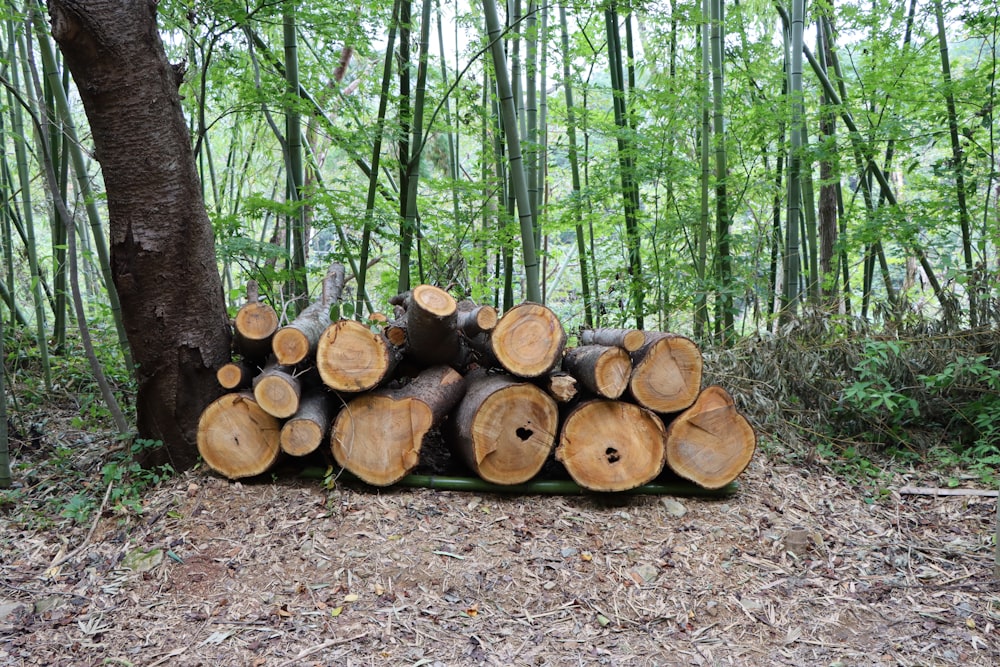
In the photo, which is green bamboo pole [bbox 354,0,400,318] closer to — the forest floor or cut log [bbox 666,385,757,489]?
the forest floor

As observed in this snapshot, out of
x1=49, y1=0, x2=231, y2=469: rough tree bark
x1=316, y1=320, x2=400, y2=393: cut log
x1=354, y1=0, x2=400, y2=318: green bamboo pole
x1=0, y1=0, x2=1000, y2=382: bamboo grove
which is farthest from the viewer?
x1=354, y1=0, x2=400, y2=318: green bamboo pole

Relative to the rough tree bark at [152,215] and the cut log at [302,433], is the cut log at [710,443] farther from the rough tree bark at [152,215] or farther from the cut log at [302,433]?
the rough tree bark at [152,215]

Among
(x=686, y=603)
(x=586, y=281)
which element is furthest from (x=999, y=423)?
(x=586, y=281)

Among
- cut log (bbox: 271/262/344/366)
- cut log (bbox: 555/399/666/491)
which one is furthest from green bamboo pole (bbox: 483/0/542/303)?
cut log (bbox: 271/262/344/366)

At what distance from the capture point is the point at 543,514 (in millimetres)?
2482

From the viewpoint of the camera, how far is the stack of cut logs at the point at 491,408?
8.26 feet

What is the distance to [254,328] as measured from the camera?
262cm

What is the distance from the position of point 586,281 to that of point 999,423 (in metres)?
2.75

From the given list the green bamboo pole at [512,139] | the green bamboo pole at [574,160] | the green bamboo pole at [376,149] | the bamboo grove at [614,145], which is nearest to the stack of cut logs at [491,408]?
the bamboo grove at [614,145]

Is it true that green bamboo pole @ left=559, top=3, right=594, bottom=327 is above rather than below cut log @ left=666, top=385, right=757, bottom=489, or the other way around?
above

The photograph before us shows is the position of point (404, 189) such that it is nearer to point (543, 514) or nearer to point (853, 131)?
point (543, 514)

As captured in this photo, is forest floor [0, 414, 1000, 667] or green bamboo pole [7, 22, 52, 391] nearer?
forest floor [0, 414, 1000, 667]

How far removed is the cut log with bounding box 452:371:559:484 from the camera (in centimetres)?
251

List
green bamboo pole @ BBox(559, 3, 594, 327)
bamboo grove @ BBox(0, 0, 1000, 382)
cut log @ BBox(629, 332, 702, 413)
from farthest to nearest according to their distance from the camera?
green bamboo pole @ BBox(559, 3, 594, 327)
bamboo grove @ BBox(0, 0, 1000, 382)
cut log @ BBox(629, 332, 702, 413)
